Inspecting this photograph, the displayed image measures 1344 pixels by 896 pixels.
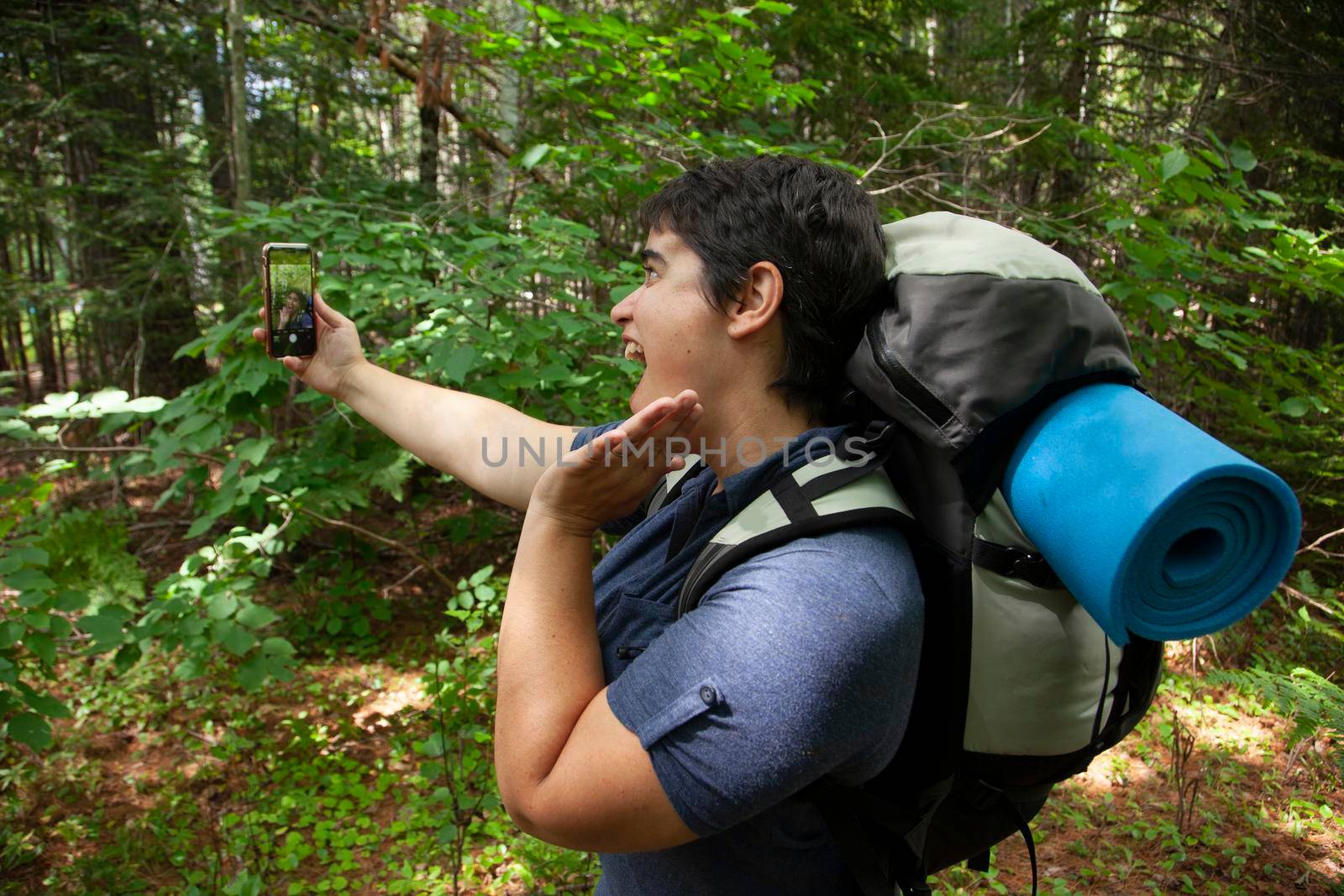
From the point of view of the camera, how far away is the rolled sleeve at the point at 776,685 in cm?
91

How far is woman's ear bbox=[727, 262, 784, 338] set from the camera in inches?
53.0

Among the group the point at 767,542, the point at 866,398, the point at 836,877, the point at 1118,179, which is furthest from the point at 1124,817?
the point at 1118,179

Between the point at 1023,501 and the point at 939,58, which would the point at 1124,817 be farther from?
the point at 939,58

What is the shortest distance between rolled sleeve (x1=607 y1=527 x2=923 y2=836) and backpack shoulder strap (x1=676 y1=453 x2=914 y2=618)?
0.16 feet

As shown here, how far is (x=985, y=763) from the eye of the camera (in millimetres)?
1146

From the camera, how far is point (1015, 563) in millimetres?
1079

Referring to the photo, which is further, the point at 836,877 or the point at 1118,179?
the point at 1118,179

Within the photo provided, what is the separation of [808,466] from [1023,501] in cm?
31

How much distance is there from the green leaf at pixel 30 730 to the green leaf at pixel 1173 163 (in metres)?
4.66

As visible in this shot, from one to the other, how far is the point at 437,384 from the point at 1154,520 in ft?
11.7

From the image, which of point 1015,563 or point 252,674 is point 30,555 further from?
point 1015,563

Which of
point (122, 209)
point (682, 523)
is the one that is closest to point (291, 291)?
point (682, 523)

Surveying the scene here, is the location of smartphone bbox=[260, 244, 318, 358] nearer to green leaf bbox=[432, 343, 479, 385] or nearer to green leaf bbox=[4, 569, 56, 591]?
green leaf bbox=[432, 343, 479, 385]

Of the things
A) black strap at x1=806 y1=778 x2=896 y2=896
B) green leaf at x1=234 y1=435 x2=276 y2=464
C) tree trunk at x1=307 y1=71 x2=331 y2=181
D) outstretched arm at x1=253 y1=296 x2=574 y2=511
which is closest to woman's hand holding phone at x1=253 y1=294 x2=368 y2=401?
outstretched arm at x1=253 y1=296 x2=574 y2=511
